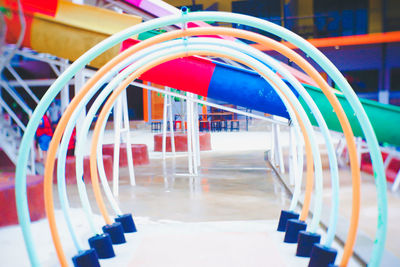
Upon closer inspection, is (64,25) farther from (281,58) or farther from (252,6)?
(252,6)

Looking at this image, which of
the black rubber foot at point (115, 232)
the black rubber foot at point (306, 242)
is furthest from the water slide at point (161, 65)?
the black rubber foot at point (115, 232)

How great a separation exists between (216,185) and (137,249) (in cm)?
231

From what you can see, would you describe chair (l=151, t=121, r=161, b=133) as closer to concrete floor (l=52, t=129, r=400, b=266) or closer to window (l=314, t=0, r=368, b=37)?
window (l=314, t=0, r=368, b=37)

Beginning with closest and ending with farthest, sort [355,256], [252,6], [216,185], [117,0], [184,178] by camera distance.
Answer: [355,256]
[117,0]
[216,185]
[184,178]
[252,6]

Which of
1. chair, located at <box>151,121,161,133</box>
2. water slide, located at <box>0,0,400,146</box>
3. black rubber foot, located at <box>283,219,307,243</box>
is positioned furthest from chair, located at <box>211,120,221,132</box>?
black rubber foot, located at <box>283,219,307,243</box>

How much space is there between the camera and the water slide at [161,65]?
2887 millimetres

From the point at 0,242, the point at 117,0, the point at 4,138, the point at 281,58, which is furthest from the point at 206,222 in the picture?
the point at 281,58

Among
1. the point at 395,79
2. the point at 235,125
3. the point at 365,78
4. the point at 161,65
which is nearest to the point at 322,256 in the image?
the point at 161,65

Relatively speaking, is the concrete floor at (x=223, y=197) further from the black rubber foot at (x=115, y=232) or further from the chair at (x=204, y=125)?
the chair at (x=204, y=125)

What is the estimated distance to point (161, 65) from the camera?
2.96 meters

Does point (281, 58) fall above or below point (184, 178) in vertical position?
above

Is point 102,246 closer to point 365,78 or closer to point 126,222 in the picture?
point 126,222

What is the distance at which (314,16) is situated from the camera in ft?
44.5

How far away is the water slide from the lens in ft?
9.47
